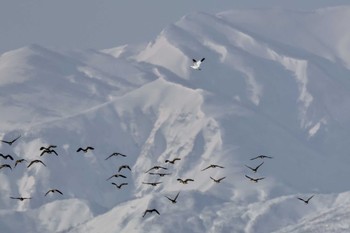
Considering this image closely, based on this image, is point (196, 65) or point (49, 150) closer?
point (49, 150)

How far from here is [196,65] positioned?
468 ft

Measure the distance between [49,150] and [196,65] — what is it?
16.7 m

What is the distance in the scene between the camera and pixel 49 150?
13362cm
